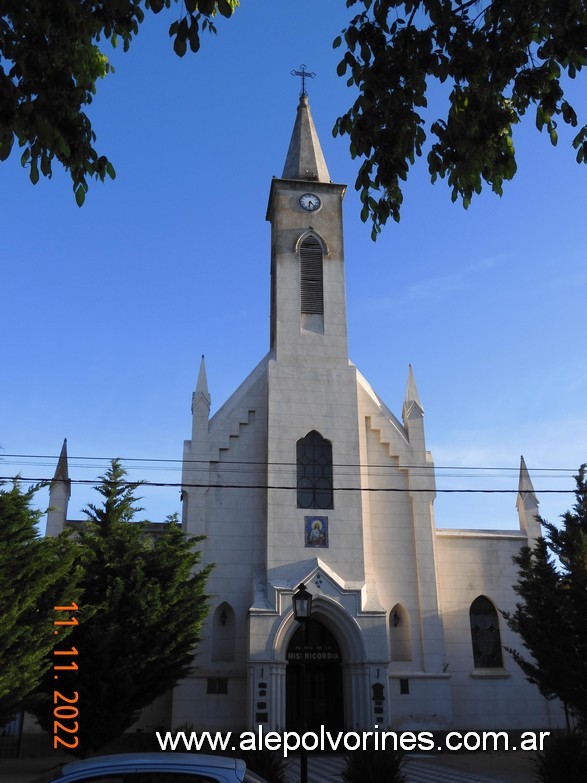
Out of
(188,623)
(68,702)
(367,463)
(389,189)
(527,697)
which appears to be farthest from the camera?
(367,463)

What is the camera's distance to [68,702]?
760 inches

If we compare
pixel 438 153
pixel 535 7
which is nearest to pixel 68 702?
pixel 438 153

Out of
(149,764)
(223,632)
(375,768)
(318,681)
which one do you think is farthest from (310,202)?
(149,764)

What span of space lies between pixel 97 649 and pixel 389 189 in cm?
1552

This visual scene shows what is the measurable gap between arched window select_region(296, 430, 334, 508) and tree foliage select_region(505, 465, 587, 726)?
7304 mm

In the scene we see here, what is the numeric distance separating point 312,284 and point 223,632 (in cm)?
1324

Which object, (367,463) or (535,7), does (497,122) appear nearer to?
(535,7)

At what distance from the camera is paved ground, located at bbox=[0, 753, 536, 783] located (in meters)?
16.9

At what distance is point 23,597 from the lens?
54.0ft

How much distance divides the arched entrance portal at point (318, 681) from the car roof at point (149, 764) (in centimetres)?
1820

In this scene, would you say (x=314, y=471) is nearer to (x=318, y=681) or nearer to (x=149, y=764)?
(x=318, y=681)
